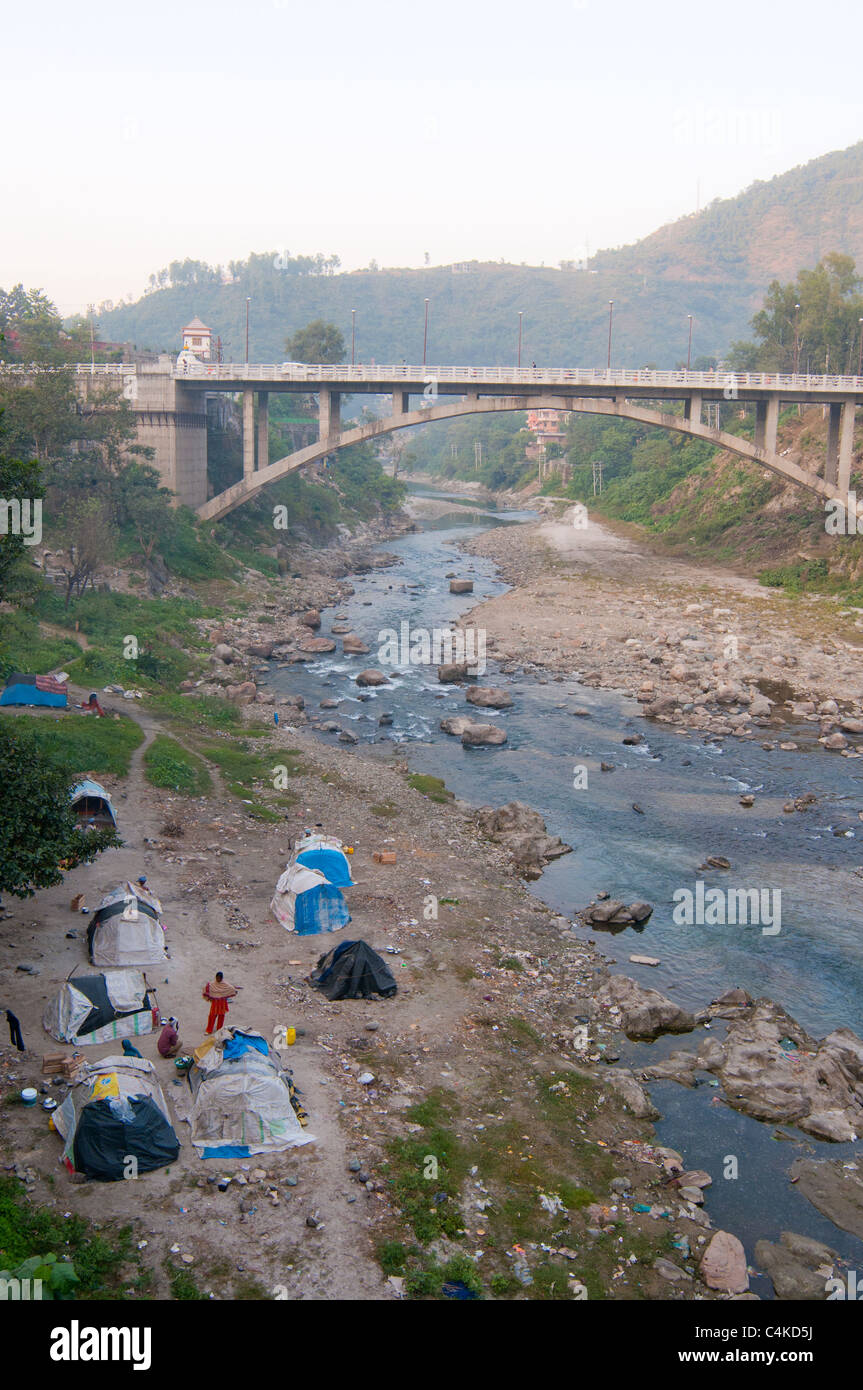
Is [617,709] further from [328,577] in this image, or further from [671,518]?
[671,518]

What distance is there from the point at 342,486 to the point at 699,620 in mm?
42801

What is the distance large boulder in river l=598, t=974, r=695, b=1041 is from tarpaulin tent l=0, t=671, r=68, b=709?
55.4ft

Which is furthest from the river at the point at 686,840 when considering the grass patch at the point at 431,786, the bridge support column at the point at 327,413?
the bridge support column at the point at 327,413

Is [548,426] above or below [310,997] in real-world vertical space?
above

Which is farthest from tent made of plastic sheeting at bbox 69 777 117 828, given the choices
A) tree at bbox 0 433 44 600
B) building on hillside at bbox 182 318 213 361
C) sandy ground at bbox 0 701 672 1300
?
building on hillside at bbox 182 318 213 361

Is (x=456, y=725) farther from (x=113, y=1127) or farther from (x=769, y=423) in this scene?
(x=769, y=423)

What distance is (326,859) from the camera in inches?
816

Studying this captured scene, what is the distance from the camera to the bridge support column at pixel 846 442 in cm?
5400

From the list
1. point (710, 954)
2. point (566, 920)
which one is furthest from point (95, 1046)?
point (710, 954)

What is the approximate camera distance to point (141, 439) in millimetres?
52219

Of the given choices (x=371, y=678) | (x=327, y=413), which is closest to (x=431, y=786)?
(x=371, y=678)

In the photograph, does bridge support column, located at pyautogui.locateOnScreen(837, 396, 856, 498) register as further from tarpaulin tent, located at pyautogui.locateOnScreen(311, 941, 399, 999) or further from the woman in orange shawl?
the woman in orange shawl

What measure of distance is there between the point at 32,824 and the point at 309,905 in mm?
5785

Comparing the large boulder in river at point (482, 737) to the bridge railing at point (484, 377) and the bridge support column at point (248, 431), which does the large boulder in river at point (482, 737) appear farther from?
the bridge support column at point (248, 431)
